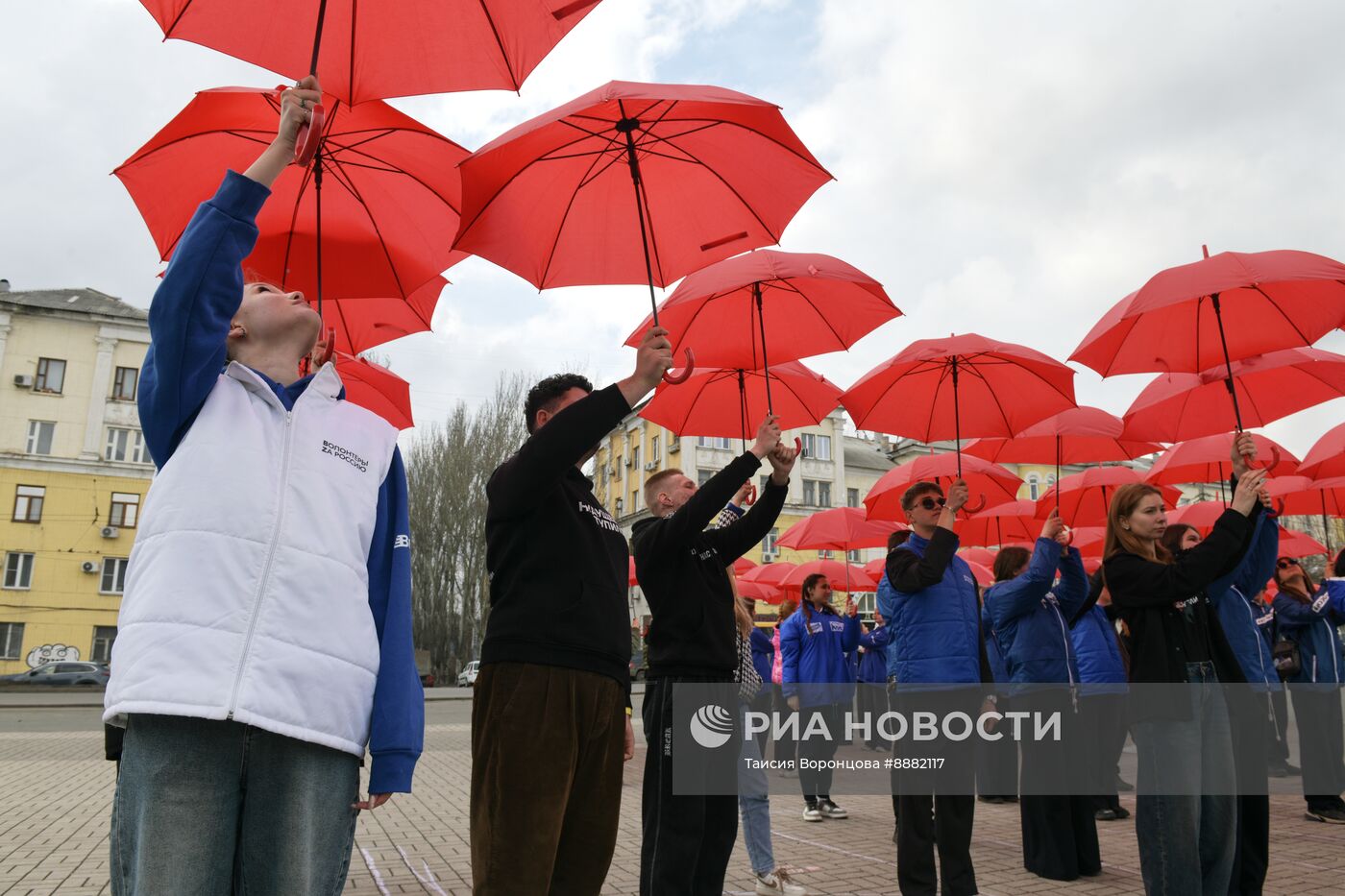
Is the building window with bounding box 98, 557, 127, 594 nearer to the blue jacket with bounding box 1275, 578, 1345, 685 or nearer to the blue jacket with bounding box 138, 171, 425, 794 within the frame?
the blue jacket with bounding box 1275, 578, 1345, 685

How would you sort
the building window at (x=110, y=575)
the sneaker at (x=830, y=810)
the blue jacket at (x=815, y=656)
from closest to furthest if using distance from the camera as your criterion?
1. the sneaker at (x=830, y=810)
2. the blue jacket at (x=815, y=656)
3. the building window at (x=110, y=575)

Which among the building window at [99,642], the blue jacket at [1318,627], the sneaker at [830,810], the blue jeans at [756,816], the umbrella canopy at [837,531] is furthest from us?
the building window at [99,642]

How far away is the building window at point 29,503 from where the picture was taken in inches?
1737

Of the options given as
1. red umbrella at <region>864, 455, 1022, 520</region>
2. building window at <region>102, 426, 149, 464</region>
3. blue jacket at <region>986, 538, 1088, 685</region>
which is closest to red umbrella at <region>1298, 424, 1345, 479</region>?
red umbrella at <region>864, 455, 1022, 520</region>

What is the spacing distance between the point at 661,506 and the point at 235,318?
10.3ft

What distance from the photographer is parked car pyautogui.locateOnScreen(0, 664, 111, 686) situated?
124 ft

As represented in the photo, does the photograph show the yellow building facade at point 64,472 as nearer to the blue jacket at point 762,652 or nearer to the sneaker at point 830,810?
the blue jacket at point 762,652

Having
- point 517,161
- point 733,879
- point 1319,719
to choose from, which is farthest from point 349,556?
point 1319,719

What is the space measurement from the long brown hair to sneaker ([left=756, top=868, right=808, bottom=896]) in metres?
2.63

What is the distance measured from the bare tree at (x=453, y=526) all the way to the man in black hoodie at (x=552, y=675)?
3798 cm

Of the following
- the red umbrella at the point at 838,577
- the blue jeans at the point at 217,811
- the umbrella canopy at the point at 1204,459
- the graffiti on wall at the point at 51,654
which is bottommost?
the graffiti on wall at the point at 51,654

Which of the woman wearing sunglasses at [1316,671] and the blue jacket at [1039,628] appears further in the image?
the woman wearing sunglasses at [1316,671]

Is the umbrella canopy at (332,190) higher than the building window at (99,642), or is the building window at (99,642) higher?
the umbrella canopy at (332,190)

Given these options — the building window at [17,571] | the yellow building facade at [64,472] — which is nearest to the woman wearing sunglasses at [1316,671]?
the yellow building facade at [64,472]
